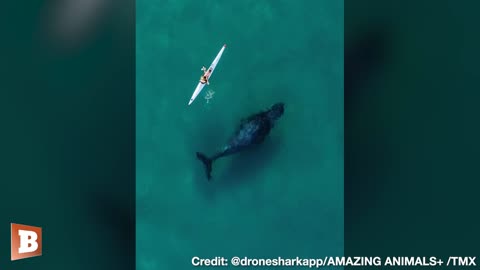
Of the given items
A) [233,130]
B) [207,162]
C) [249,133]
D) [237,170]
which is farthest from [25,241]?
[249,133]

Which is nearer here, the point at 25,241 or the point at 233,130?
the point at 25,241

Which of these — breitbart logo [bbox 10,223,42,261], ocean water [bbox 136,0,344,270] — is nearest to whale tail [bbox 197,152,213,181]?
ocean water [bbox 136,0,344,270]

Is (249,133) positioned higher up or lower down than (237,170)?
higher up

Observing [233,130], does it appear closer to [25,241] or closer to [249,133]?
[249,133]

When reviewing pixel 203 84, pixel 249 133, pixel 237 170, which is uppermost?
pixel 203 84

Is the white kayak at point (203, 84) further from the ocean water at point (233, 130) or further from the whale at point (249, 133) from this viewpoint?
the whale at point (249, 133)

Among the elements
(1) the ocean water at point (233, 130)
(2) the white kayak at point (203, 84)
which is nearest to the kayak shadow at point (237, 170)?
(1) the ocean water at point (233, 130)

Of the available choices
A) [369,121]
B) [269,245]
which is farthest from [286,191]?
[369,121]

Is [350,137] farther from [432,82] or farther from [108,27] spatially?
[108,27]
